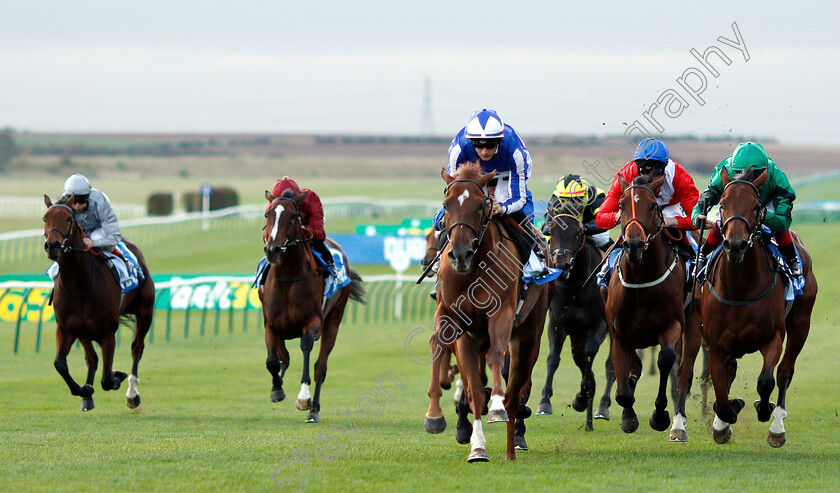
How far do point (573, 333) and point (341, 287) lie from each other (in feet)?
8.15

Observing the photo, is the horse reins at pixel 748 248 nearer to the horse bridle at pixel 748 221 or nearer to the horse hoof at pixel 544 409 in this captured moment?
the horse bridle at pixel 748 221

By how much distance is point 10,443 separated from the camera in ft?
27.2

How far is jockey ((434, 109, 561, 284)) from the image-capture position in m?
7.79

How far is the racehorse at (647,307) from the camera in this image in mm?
8297

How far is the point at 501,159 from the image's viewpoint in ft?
26.2

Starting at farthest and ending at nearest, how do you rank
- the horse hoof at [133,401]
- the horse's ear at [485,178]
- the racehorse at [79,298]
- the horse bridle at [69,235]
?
the horse hoof at [133,401]
the racehorse at [79,298]
the horse bridle at [69,235]
the horse's ear at [485,178]

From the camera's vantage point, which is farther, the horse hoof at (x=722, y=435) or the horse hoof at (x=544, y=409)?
the horse hoof at (x=544, y=409)

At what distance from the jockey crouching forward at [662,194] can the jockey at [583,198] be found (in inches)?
49.2

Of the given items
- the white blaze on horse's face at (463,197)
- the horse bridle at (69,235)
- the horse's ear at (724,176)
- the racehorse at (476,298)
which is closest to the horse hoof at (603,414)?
the racehorse at (476,298)

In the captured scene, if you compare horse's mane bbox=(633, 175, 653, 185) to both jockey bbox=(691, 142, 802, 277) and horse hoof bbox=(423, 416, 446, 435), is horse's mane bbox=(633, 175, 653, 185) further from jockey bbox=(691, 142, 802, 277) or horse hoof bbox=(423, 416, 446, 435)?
horse hoof bbox=(423, 416, 446, 435)

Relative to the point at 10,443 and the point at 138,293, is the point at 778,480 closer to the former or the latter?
the point at 10,443

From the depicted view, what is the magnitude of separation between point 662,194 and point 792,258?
1090 mm

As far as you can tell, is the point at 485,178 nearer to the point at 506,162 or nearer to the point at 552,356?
the point at 506,162

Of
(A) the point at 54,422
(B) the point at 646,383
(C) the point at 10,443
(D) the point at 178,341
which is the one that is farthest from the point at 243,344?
(C) the point at 10,443
